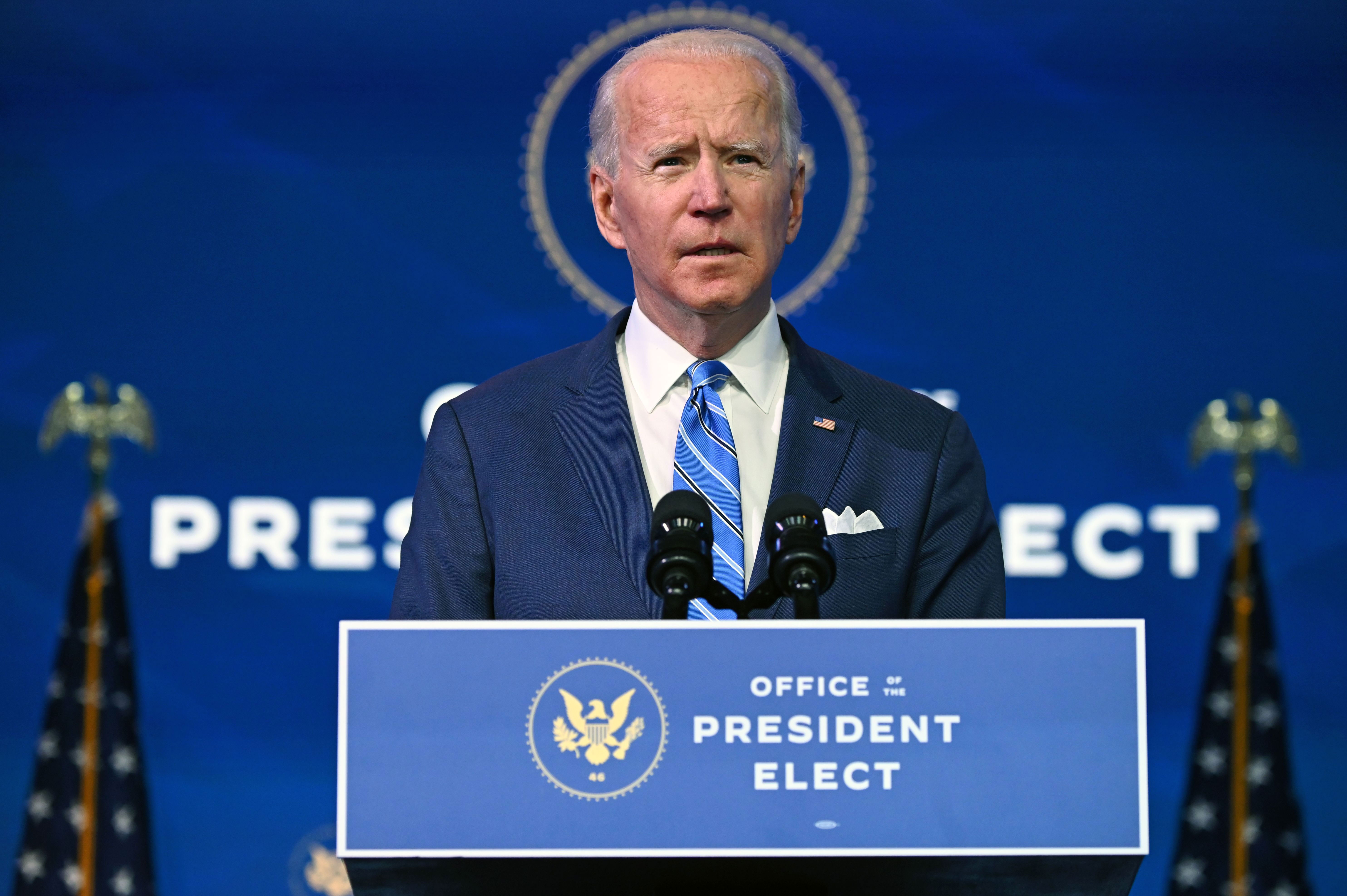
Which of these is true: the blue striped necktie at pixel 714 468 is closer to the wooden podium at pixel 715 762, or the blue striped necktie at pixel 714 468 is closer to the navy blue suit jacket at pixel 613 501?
the navy blue suit jacket at pixel 613 501

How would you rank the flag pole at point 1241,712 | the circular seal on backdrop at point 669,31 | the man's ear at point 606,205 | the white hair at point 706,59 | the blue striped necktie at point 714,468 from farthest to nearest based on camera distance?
1. the circular seal on backdrop at point 669,31
2. the flag pole at point 1241,712
3. the man's ear at point 606,205
4. the white hair at point 706,59
5. the blue striped necktie at point 714,468

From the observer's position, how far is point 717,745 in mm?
1166

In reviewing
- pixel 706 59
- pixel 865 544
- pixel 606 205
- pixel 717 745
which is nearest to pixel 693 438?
pixel 865 544

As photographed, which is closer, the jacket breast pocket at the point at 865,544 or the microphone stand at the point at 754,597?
the microphone stand at the point at 754,597

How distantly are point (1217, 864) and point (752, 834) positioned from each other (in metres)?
3.70

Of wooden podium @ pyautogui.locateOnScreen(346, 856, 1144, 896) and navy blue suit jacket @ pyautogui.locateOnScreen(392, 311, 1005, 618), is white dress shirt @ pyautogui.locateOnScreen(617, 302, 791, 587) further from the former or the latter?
wooden podium @ pyautogui.locateOnScreen(346, 856, 1144, 896)

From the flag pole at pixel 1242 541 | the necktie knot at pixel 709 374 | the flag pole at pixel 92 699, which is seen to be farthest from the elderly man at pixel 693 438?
the flag pole at pixel 92 699

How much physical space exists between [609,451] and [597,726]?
2.25 feet

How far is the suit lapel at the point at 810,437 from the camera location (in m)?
1.78

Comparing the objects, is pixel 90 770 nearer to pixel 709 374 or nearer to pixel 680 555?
pixel 709 374

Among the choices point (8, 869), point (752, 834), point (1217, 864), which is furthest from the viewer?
point (8, 869)

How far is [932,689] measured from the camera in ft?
3.83

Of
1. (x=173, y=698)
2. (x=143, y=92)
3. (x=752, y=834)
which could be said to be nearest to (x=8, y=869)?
(x=173, y=698)

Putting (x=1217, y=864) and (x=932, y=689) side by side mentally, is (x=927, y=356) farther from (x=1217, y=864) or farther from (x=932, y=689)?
(x=932, y=689)
